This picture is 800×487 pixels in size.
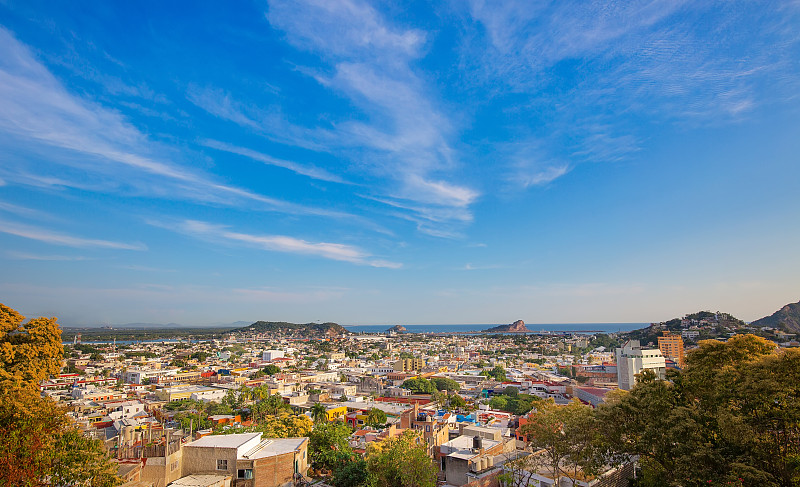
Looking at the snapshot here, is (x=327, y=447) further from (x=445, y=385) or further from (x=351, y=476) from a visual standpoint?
(x=445, y=385)

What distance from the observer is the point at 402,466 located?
1677cm

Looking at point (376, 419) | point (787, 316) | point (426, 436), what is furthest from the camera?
point (787, 316)

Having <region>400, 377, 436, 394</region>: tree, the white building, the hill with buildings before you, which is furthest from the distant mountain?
the white building

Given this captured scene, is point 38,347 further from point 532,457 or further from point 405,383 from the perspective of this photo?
point 405,383

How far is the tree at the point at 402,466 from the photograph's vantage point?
1660 centimetres

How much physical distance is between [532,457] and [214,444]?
1085 cm

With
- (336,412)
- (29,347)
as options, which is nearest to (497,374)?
(336,412)

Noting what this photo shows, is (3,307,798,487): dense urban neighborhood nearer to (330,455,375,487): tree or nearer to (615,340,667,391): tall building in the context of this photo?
(330,455,375,487): tree

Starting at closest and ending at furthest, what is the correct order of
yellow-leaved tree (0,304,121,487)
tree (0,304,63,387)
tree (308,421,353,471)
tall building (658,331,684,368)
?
yellow-leaved tree (0,304,121,487) < tree (0,304,63,387) < tree (308,421,353,471) < tall building (658,331,684,368)

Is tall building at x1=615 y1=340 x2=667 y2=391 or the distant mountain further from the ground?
the distant mountain

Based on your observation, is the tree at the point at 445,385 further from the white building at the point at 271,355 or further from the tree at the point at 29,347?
the white building at the point at 271,355

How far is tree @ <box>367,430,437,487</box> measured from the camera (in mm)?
16602

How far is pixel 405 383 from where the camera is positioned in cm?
6088

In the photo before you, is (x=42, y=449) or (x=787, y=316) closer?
(x=42, y=449)
